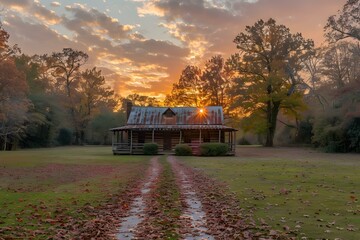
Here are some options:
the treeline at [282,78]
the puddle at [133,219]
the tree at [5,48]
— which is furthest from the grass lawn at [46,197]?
the treeline at [282,78]

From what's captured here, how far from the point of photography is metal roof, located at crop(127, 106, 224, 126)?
47281 millimetres

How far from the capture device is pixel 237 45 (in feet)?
189

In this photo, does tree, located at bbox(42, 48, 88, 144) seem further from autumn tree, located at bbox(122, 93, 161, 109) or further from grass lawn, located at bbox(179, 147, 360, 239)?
grass lawn, located at bbox(179, 147, 360, 239)

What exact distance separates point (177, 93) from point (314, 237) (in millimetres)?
65004

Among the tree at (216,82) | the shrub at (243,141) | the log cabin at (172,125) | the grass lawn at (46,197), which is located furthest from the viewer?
the shrub at (243,141)

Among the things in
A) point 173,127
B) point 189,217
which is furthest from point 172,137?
point 189,217

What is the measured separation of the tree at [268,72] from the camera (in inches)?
2103

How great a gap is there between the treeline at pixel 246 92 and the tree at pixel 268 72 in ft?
0.48

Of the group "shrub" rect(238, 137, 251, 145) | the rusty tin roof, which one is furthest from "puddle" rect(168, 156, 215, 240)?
"shrub" rect(238, 137, 251, 145)

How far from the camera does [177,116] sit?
4816cm

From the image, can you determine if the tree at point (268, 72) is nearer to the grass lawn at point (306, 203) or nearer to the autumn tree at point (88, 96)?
the autumn tree at point (88, 96)

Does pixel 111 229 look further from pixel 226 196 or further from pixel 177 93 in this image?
pixel 177 93

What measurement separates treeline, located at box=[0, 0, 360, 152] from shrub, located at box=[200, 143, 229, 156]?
40.4ft

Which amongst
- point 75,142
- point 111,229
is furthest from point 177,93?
point 111,229
